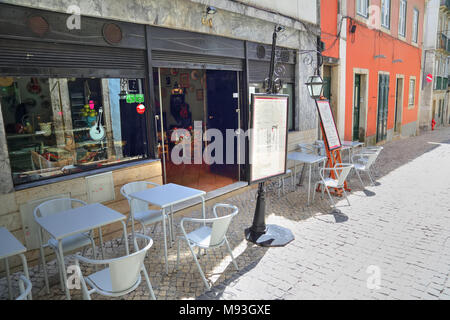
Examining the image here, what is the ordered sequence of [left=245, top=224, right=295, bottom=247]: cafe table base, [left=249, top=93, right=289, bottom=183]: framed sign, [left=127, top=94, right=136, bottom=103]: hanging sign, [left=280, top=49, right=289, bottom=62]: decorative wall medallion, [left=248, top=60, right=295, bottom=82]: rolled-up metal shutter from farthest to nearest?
[left=280, top=49, right=289, bottom=62]: decorative wall medallion < [left=248, top=60, right=295, bottom=82]: rolled-up metal shutter < [left=127, top=94, right=136, bottom=103]: hanging sign < [left=245, top=224, right=295, bottom=247]: cafe table base < [left=249, top=93, right=289, bottom=183]: framed sign

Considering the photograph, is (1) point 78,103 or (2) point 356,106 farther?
(2) point 356,106

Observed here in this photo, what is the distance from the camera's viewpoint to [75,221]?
11.1ft

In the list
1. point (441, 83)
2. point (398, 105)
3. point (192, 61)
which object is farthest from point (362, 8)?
point (441, 83)

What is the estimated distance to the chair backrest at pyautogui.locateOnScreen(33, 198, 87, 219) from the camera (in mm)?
3838

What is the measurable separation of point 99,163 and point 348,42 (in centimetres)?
896

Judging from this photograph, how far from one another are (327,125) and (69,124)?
183 inches

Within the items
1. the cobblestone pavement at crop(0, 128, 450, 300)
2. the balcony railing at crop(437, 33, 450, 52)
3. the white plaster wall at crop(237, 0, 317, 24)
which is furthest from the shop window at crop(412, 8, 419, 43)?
the cobblestone pavement at crop(0, 128, 450, 300)

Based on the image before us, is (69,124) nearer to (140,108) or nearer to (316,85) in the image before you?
(140,108)

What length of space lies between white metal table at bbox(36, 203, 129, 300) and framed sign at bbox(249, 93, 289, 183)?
1878 millimetres

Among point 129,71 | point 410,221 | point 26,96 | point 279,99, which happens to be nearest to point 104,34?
point 129,71

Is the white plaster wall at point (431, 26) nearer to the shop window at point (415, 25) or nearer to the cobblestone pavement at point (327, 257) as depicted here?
the shop window at point (415, 25)

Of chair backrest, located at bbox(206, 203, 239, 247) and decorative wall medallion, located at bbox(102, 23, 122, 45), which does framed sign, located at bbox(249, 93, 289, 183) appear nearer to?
chair backrest, located at bbox(206, 203, 239, 247)

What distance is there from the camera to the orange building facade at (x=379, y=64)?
10.7 meters

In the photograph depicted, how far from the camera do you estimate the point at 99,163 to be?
487 cm
